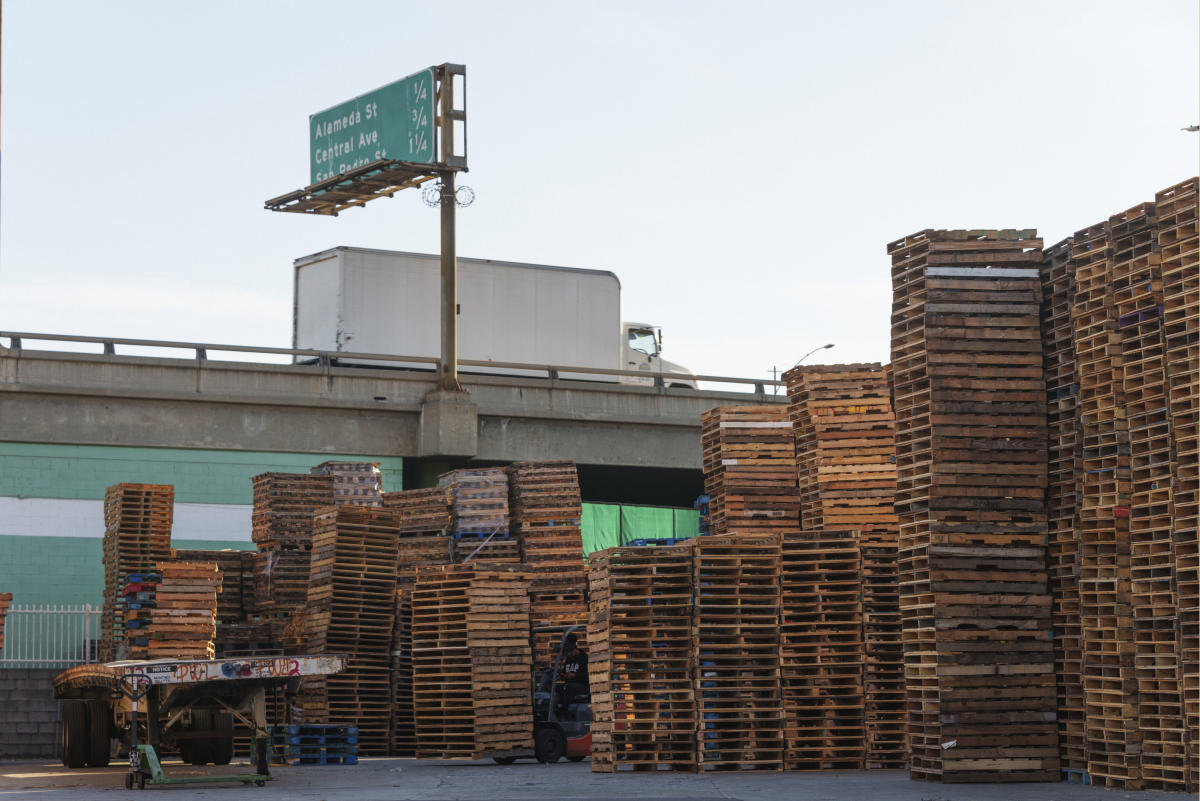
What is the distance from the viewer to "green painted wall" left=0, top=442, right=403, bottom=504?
3462 cm

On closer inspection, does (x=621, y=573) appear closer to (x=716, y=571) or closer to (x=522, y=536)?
(x=716, y=571)

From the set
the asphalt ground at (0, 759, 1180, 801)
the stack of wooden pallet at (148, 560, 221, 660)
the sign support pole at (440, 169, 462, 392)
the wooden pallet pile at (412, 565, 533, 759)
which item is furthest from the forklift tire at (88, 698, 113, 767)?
the sign support pole at (440, 169, 462, 392)

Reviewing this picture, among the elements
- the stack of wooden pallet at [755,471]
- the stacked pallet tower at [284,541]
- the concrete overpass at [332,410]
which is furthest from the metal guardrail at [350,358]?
the stack of wooden pallet at [755,471]

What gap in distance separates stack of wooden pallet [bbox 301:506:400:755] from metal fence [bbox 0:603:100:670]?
17.8ft

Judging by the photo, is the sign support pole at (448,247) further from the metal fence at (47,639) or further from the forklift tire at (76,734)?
A: the forklift tire at (76,734)

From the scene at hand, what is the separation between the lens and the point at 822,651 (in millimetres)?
21219

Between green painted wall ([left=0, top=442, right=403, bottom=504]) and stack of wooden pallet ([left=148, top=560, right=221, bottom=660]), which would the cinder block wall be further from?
green painted wall ([left=0, top=442, right=403, bottom=504])

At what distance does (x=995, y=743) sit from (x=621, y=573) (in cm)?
546

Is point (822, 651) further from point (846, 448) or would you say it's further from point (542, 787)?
point (542, 787)

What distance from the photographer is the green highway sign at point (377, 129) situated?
136 ft

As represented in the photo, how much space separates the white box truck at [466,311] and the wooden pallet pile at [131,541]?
9.64 meters

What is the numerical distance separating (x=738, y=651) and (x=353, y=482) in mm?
12175

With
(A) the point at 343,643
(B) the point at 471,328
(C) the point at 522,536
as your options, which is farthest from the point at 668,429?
(A) the point at 343,643

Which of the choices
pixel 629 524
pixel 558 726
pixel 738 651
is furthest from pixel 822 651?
pixel 629 524
